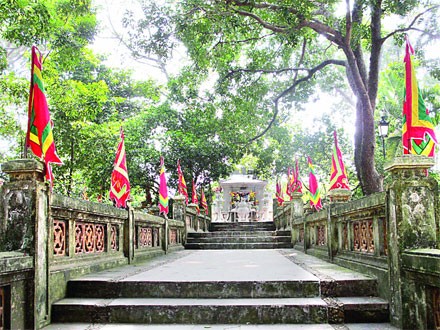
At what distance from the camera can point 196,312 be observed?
13.4ft

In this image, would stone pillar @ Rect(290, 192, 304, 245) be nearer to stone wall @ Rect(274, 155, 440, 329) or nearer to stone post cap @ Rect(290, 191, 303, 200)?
stone post cap @ Rect(290, 191, 303, 200)

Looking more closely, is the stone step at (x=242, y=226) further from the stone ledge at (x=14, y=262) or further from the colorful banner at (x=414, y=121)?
the stone ledge at (x=14, y=262)

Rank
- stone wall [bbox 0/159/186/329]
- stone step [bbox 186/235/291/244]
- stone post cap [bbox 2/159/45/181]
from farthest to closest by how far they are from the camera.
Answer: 1. stone step [bbox 186/235/291/244]
2. stone post cap [bbox 2/159/45/181]
3. stone wall [bbox 0/159/186/329]

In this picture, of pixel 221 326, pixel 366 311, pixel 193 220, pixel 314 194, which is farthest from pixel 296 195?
pixel 221 326

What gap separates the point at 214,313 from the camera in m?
4.07

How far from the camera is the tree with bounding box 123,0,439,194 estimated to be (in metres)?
9.28

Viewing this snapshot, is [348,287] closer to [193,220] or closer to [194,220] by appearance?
[193,220]

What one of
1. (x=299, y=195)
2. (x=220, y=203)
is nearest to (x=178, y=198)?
(x=299, y=195)

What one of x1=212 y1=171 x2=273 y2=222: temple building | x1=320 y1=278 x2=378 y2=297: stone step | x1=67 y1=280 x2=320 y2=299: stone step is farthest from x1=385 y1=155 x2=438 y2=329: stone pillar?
x1=212 y1=171 x2=273 y2=222: temple building

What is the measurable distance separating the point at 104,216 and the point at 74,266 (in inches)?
42.4

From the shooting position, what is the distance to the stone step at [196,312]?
4.03 m

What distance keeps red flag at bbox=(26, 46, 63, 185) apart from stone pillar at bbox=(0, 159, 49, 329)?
409 millimetres

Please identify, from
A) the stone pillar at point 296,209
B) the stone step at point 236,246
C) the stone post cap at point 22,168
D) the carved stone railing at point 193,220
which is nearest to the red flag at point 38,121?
the stone post cap at point 22,168

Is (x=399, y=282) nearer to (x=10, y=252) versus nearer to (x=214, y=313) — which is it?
(x=214, y=313)
